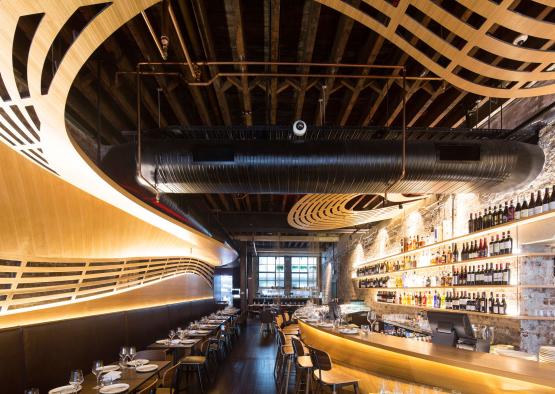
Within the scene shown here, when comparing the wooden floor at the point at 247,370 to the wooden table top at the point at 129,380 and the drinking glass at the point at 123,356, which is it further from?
the wooden table top at the point at 129,380

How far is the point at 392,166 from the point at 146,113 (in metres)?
3.62

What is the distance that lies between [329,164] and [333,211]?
4.69 m

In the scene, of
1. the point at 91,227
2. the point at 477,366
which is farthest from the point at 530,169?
the point at 91,227

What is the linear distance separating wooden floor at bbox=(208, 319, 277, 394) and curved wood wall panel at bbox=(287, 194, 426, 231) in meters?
3.34

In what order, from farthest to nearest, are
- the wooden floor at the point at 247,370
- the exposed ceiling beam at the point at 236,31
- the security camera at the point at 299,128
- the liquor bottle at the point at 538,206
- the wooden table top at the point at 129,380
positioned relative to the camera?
the wooden floor at the point at 247,370 < the security camera at the point at 299,128 < the liquor bottle at the point at 538,206 < the wooden table top at the point at 129,380 < the exposed ceiling beam at the point at 236,31

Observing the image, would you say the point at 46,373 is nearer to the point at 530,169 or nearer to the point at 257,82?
the point at 257,82

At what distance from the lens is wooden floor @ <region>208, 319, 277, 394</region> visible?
689 cm

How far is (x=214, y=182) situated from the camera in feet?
18.2

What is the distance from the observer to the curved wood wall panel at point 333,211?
333 inches

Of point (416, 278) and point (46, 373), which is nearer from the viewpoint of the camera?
point (46, 373)

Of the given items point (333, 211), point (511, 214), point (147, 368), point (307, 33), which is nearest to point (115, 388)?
point (147, 368)

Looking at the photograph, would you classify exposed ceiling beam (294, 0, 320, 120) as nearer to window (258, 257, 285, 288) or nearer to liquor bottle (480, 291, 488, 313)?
liquor bottle (480, 291, 488, 313)

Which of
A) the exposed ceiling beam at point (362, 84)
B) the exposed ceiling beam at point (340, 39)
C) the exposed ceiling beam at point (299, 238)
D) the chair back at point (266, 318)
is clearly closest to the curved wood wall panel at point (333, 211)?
the exposed ceiling beam at point (362, 84)

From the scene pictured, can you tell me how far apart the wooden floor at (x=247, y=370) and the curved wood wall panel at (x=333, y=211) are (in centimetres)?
334
